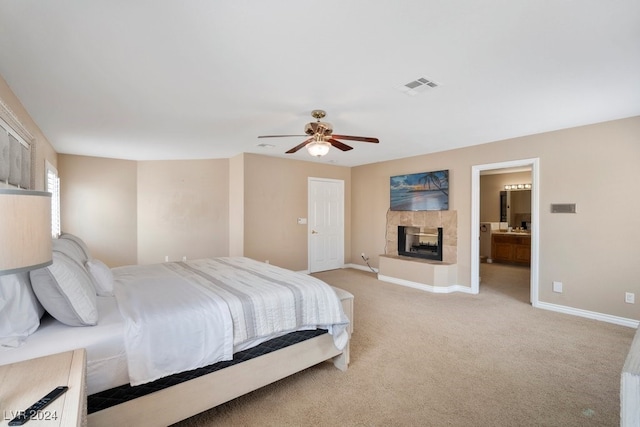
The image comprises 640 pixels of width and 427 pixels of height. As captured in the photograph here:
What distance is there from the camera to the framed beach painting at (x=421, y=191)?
5211 mm

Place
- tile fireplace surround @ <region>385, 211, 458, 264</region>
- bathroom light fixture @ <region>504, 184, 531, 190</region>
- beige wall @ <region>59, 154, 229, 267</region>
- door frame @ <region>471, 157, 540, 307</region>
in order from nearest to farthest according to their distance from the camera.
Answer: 1. door frame @ <region>471, 157, 540, 307</region>
2. tile fireplace surround @ <region>385, 211, 458, 264</region>
3. beige wall @ <region>59, 154, 229, 267</region>
4. bathroom light fixture @ <region>504, 184, 531, 190</region>

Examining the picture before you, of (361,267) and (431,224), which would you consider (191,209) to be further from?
(431,224)

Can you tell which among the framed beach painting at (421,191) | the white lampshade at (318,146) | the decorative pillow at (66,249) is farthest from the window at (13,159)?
the framed beach painting at (421,191)

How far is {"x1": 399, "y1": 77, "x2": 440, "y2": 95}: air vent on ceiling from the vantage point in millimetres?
2486

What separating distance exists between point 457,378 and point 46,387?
2587 millimetres

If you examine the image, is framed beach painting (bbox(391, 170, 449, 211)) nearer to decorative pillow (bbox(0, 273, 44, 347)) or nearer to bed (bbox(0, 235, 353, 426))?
bed (bbox(0, 235, 353, 426))

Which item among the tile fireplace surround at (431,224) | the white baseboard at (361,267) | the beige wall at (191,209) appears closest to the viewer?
the tile fireplace surround at (431,224)

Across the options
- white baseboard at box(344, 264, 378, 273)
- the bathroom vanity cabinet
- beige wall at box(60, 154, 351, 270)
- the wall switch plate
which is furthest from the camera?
the bathroom vanity cabinet

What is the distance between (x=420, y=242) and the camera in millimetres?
5793

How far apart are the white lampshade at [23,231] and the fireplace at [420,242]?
532cm

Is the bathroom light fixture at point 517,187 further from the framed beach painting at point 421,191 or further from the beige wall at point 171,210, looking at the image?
the beige wall at point 171,210

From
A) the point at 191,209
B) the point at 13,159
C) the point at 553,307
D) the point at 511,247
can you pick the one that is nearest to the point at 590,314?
the point at 553,307

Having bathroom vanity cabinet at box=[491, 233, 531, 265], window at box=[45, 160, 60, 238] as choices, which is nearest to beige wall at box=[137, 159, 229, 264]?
window at box=[45, 160, 60, 238]

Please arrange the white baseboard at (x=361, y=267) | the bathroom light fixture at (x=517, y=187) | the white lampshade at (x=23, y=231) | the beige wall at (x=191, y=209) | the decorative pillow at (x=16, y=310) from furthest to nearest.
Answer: the bathroom light fixture at (x=517, y=187) < the white baseboard at (x=361, y=267) < the beige wall at (x=191, y=209) < the decorative pillow at (x=16, y=310) < the white lampshade at (x=23, y=231)
